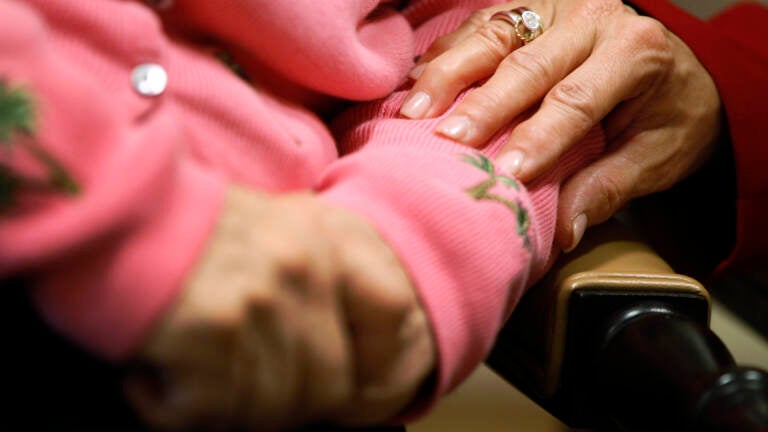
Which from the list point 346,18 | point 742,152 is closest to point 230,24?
point 346,18

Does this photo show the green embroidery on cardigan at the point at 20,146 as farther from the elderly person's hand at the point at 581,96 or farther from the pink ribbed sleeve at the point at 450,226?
the elderly person's hand at the point at 581,96

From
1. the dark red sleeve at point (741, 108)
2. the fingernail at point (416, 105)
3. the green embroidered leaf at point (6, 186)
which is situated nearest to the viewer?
the green embroidered leaf at point (6, 186)

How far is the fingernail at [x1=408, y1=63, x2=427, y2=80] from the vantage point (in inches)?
20.3

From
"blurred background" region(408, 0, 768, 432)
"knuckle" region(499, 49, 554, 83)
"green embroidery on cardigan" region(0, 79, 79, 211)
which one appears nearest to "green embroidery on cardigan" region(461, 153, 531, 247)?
"knuckle" region(499, 49, 554, 83)

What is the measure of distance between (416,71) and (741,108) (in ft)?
0.92

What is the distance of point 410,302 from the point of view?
32 cm

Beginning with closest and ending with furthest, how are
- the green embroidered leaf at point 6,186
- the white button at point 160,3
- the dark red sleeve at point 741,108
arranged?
the green embroidered leaf at point 6,186
the white button at point 160,3
the dark red sleeve at point 741,108

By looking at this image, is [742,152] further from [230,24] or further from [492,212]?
[230,24]

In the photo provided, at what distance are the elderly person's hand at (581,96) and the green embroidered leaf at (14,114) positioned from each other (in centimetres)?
25

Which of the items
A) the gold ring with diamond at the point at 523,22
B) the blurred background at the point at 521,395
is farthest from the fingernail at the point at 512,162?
the blurred background at the point at 521,395

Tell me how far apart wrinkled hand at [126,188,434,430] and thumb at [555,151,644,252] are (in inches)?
8.1

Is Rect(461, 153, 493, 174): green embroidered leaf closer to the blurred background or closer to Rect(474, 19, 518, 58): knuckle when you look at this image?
Rect(474, 19, 518, 58): knuckle

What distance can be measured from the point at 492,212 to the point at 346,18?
6.1 inches

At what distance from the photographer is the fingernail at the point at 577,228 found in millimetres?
501
